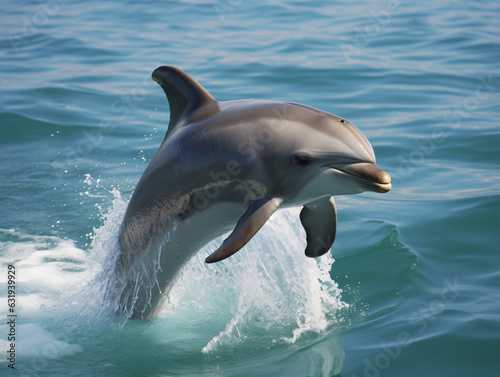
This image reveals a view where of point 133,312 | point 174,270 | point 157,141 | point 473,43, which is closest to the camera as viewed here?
point 174,270

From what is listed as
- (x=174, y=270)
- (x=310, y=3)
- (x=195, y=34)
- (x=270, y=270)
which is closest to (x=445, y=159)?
(x=270, y=270)

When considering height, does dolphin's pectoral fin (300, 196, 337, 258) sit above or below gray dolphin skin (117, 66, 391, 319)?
below

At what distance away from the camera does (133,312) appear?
668cm

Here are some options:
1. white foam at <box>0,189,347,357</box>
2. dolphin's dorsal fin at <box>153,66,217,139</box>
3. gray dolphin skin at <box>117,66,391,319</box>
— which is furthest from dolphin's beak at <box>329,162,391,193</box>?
white foam at <box>0,189,347,357</box>

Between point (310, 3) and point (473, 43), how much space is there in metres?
7.41

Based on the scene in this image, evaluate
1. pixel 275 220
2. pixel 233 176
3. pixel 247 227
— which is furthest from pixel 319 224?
pixel 275 220

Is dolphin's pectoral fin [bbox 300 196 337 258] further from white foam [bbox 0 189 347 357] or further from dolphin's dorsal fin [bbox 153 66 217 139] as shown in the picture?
dolphin's dorsal fin [bbox 153 66 217 139]

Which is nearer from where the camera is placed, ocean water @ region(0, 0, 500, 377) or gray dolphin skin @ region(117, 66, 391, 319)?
gray dolphin skin @ region(117, 66, 391, 319)

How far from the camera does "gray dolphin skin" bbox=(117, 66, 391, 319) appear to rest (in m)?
4.75

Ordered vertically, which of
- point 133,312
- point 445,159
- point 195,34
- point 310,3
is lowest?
point 133,312

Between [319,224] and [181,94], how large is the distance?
158 centimetres

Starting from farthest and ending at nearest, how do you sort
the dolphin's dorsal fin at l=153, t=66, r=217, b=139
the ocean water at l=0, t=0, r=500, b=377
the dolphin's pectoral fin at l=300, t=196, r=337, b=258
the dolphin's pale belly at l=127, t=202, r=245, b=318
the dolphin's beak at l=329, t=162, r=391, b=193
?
the ocean water at l=0, t=0, r=500, b=377 < the dolphin's dorsal fin at l=153, t=66, r=217, b=139 < the dolphin's pectoral fin at l=300, t=196, r=337, b=258 < the dolphin's pale belly at l=127, t=202, r=245, b=318 < the dolphin's beak at l=329, t=162, r=391, b=193

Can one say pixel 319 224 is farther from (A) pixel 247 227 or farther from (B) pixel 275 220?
(B) pixel 275 220

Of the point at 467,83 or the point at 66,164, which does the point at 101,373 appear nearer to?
the point at 66,164
